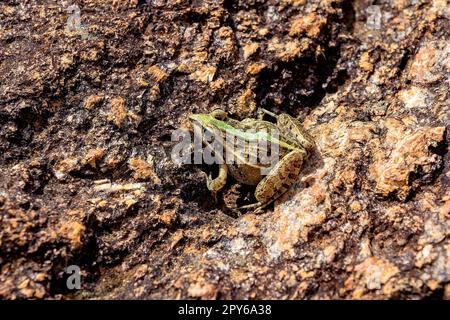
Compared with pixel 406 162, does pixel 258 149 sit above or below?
above

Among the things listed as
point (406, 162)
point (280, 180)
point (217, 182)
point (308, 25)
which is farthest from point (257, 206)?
point (308, 25)

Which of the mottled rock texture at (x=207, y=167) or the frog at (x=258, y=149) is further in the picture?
the frog at (x=258, y=149)

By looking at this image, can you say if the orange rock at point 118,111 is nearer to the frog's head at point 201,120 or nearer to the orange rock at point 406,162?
the frog's head at point 201,120

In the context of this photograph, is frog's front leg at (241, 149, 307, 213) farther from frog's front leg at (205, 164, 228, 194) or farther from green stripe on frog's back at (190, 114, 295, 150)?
frog's front leg at (205, 164, 228, 194)

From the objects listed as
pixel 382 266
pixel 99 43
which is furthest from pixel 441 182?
pixel 99 43

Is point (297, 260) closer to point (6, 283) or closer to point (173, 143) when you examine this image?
point (173, 143)

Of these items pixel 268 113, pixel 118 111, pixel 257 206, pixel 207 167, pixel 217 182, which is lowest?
pixel 257 206

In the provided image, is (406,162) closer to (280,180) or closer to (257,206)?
(280,180)

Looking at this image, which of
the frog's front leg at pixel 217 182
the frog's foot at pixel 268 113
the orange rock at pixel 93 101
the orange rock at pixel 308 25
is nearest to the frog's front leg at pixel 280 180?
the frog's front leg at pixel 217 182
